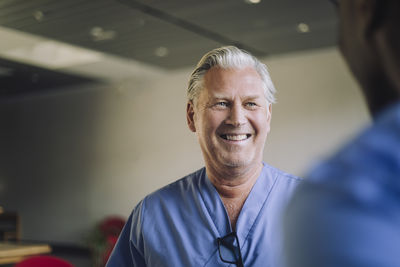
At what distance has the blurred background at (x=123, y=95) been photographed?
5176mm

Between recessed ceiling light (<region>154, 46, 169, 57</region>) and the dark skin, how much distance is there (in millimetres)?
6213

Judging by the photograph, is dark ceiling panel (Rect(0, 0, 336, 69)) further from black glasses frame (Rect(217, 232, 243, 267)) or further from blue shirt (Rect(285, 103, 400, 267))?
blue shirt (Rect(285, 103, 400, 267))

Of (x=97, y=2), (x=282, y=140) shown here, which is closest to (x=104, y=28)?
(x=97, y=2)

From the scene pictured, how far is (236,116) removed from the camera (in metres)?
1.17

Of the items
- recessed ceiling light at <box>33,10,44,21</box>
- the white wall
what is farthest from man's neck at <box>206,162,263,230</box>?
the white wall

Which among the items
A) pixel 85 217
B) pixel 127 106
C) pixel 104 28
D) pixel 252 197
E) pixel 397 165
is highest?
pixel 104 28

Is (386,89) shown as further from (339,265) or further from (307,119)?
(307,119)

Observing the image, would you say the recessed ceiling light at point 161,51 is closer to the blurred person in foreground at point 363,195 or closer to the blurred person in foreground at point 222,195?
the blurred person in foreground at point 222,195

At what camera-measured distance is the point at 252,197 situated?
1.22 metres

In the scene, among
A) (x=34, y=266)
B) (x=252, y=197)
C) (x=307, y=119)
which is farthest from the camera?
(x=307, y=119)

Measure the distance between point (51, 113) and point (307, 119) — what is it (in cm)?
565

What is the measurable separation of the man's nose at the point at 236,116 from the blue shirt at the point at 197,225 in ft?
0.61

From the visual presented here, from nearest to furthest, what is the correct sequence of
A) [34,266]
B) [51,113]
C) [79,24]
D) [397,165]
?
[397,165], [34,266], [79,24], [51,113]

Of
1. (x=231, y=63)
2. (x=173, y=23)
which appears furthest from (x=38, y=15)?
(x=231, y=63)
